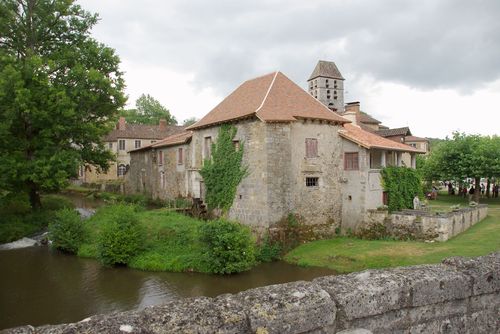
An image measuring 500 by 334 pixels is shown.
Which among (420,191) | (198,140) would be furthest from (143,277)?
(420,191)

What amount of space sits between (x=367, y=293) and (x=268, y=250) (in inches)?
604

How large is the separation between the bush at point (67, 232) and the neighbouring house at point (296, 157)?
7.85 metres

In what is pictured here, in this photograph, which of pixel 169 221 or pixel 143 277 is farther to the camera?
pixel 169 221

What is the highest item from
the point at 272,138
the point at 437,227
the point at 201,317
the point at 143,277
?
the point at 272,138

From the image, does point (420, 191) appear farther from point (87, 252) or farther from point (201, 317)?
point (201, 317)

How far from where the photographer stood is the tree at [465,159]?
2806cm

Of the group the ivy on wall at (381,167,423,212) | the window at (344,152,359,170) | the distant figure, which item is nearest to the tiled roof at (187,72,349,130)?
the window at (344,152,359,170)

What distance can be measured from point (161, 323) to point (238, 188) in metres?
17.5

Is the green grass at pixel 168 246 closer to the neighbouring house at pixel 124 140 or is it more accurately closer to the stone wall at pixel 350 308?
the stone wall at pixel 350 308

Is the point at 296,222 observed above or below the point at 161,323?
below

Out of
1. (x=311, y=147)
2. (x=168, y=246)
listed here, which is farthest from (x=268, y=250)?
(x=311, y=147)

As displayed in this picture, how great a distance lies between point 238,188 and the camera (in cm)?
2016

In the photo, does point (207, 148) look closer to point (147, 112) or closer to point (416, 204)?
point (416, 204)

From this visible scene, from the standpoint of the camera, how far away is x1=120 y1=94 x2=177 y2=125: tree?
230 ft
